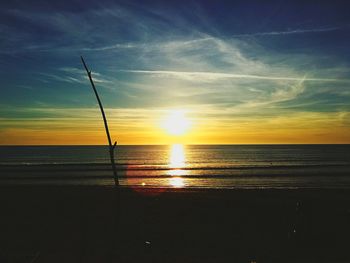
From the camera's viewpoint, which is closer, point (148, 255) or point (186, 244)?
point (148, 255)

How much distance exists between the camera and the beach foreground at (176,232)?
8.77 metres

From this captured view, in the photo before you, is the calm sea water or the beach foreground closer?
the beach foreground

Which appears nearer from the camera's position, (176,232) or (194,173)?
(176,232)

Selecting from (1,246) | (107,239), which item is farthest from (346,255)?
(1,246)

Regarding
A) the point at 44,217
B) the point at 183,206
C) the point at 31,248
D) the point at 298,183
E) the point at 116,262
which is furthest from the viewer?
the point at 298,183

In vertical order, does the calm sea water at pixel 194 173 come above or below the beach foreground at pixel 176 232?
below

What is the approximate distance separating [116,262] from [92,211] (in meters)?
7.72

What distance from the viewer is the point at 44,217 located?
46.3 ft

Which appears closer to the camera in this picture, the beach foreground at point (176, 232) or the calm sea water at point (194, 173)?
the beach foreground at point (176, 232)

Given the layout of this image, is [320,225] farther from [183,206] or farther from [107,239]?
[107,239]

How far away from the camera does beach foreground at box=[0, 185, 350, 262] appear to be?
8.77 m

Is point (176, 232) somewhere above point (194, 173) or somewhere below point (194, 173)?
above

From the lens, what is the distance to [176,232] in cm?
1148

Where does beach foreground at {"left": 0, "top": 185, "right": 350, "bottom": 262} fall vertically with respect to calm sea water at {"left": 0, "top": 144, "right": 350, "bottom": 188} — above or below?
above
